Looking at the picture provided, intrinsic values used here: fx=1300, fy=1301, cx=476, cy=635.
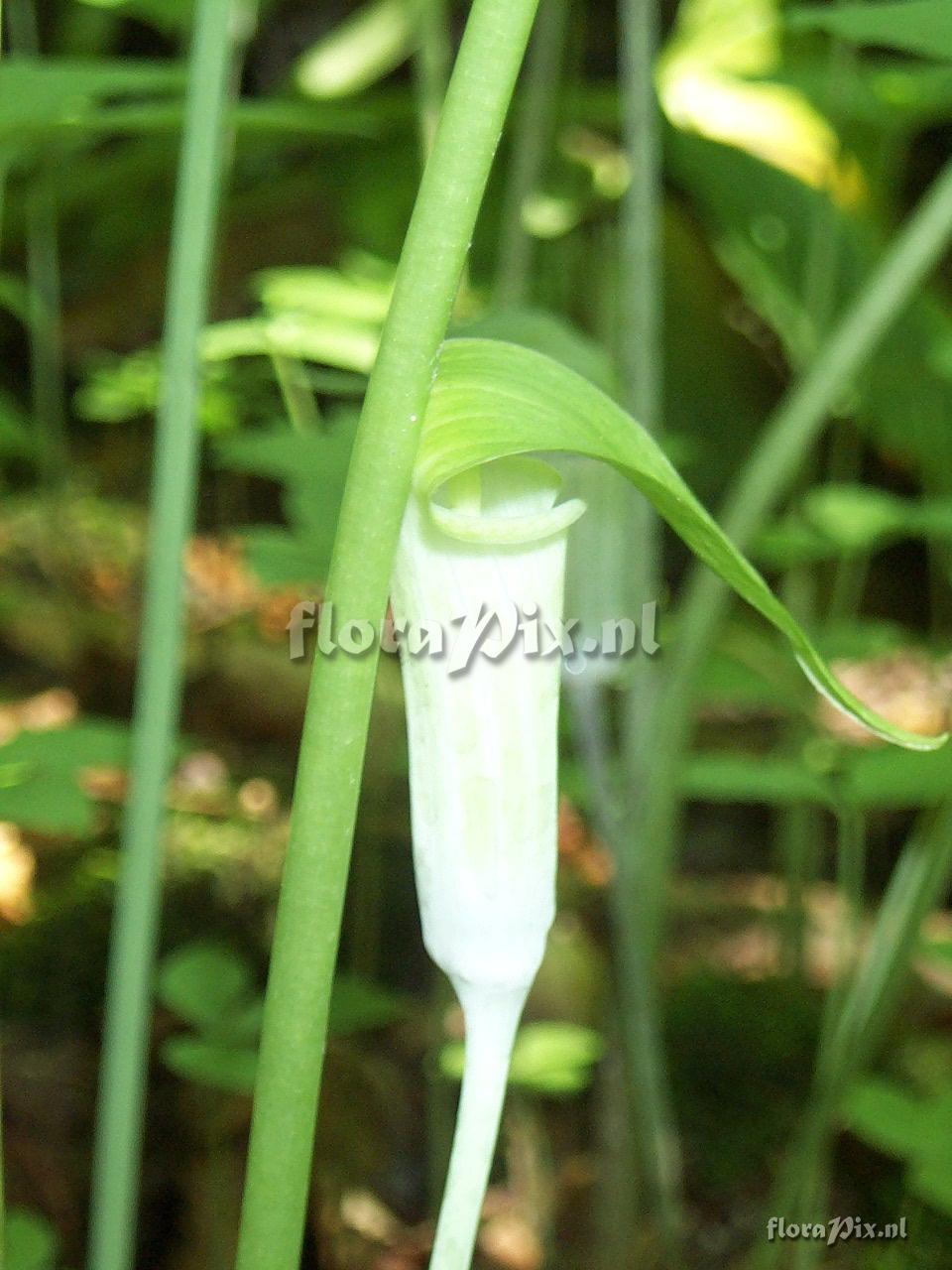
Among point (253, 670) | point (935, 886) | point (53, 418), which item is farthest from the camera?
point (253, 670)

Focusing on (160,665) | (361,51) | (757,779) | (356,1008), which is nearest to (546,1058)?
(356,1008)

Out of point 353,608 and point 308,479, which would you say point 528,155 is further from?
point 353,608

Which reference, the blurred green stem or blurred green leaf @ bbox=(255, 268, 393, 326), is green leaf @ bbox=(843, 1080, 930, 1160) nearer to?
the blurred green stem

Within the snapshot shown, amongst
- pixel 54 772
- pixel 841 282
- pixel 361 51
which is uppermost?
pixel 361 51

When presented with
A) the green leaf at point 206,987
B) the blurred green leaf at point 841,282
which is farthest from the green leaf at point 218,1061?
the blurred green leaf at point 841,282

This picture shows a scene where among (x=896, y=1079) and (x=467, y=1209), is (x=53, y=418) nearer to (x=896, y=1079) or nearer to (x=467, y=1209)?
(x=896, y=1079)

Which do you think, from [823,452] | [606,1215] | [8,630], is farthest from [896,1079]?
[8,630]

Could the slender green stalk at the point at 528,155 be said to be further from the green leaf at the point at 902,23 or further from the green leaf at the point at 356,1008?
the green leaf at the point at 356,1008
